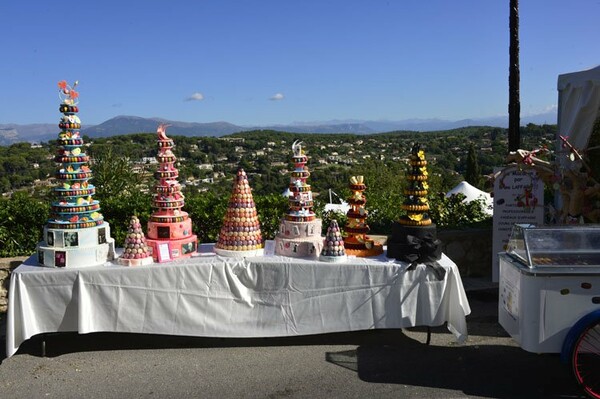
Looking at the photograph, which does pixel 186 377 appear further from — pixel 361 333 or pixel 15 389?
pixel 361 333

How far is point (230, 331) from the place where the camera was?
4.94m

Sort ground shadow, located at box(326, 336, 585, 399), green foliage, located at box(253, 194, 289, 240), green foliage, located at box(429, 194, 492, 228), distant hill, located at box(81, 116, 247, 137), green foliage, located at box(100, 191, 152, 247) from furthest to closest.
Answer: green foliage, located at box(429, 194, 492, 228) → green foliage, located at box(253, 194, 289, 240) → green foliage, located at box(100, 191, 152, 247) → distant hill, located at box(81, 116, 247, 137) → ground shadow, located at box(326, 336, 585, 399)

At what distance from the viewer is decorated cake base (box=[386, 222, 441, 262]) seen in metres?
4.96

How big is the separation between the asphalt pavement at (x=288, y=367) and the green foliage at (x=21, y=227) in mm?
1736

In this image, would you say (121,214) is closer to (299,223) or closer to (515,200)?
(299,223)

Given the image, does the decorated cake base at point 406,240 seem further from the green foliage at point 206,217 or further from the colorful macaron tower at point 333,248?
the green foliage at point 206,217

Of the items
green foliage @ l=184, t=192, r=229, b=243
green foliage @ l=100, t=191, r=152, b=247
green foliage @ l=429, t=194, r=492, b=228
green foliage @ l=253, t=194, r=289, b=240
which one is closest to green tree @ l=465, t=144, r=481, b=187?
green foliage @ l=429, t=194, r=492, b=228

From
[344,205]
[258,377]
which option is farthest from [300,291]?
[344,205]

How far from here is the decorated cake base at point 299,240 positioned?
5.19 metres

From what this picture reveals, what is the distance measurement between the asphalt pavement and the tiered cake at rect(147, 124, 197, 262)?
0.97m

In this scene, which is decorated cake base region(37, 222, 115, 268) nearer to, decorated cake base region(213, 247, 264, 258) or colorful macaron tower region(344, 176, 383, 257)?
decorated cake base region(213, 247, 264, 258)

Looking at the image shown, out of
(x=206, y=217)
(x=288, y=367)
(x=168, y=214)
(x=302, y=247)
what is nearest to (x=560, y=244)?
(x=302, y=247)

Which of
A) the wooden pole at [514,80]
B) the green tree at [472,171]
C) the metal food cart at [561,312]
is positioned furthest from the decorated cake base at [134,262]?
the green tree at [472,171]

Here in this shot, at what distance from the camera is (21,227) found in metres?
6.63
